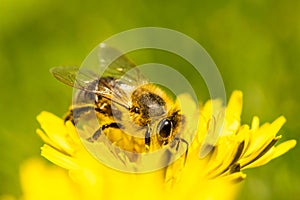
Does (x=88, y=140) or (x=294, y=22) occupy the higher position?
(x=294, y=22)

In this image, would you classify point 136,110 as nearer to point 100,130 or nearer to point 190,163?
point 100,130

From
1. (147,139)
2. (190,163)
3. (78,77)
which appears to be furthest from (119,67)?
(190,163)

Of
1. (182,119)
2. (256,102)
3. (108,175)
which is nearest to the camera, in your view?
(108,175)

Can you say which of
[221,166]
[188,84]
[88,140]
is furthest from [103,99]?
[188,84]

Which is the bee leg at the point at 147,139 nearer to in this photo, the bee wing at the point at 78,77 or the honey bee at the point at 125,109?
the honey bee at the point at 125,109

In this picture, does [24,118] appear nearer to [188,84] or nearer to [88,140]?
[188,84]

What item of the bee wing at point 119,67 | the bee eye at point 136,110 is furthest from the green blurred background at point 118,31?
the bee eye at point 136,110

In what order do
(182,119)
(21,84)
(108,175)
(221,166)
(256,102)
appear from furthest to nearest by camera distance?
(21,84) < (256,102) < (182,119) < (221,166) < (108,175)
